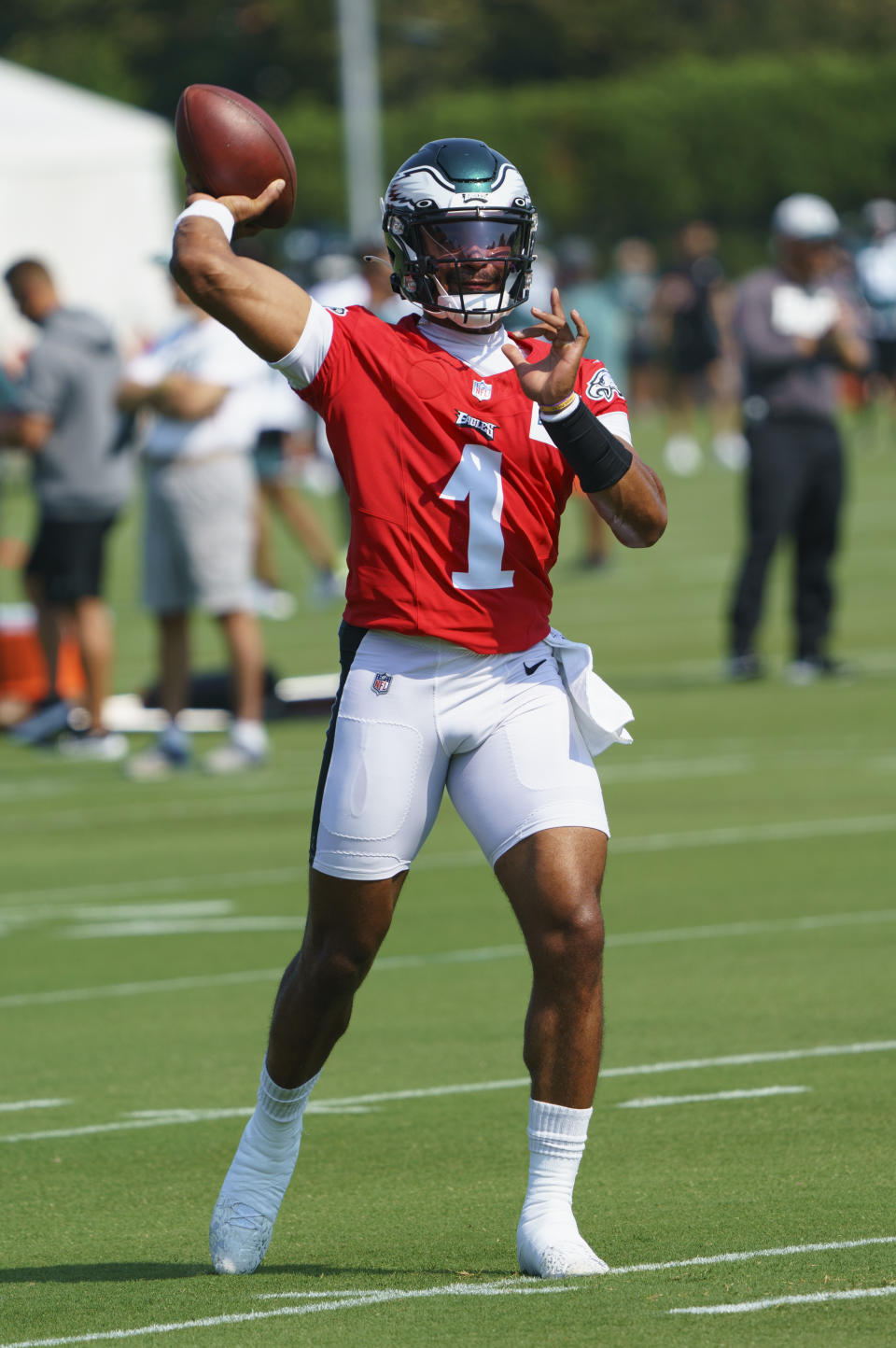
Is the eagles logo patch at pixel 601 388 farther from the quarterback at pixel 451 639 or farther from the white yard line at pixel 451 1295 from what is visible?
the white yard line at pixel 451 1295

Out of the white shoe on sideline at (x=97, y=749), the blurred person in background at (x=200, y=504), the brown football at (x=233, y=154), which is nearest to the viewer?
the brown football at (x=233, y=154)

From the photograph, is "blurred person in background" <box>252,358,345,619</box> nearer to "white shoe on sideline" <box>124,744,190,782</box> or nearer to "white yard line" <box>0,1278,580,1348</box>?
"white shoe on sideline" <box>124,744,190,782</box>

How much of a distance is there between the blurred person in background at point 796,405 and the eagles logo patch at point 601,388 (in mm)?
9053

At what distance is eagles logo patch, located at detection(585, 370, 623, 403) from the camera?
17.1ft

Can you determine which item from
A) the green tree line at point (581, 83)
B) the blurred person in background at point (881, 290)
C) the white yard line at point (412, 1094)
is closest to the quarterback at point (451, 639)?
the white yard line at point (412, 1094)

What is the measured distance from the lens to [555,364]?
4.93 metres

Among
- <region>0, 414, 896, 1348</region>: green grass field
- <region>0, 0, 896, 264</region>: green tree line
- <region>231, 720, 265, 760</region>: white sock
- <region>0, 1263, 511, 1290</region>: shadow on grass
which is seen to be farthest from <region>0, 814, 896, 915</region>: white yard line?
<region>0, 0, 896, 264</region>: green tree line

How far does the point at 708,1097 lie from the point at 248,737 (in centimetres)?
639

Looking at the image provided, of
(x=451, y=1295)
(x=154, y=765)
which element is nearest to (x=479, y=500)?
(x=451, y=1295)

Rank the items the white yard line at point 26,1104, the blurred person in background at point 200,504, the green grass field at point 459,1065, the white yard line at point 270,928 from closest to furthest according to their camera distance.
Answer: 1. the green grass field at point 459,1065
2. the white yard line at point 26,1104
3. the white yard line at point 270,928
4. the blurred person in background at point 200,504

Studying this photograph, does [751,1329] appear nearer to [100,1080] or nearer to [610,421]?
[610,421]

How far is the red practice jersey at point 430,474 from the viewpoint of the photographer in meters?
5.14

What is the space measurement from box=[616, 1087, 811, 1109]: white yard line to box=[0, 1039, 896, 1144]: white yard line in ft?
0.97

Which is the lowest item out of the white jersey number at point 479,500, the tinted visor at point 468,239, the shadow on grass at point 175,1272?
the shadow on grass at point 175,1272
